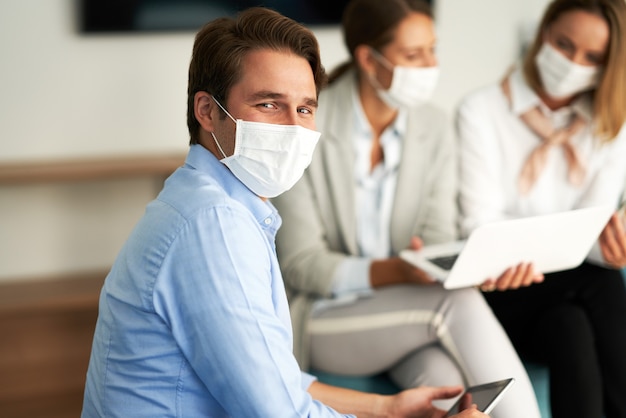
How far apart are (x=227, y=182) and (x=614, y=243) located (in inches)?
41.4

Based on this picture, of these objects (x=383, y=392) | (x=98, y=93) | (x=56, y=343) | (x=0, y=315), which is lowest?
(x=56, y=343)

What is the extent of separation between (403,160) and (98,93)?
111 cm

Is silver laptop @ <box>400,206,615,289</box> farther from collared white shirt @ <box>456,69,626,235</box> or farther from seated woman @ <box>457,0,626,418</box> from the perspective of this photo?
collared white shirt @ <box>456,69,626,235</box>

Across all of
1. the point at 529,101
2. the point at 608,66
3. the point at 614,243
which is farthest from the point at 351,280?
the point at 608,66

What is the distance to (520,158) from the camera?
6.81ft

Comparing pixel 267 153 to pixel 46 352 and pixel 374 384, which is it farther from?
pixel 46 352

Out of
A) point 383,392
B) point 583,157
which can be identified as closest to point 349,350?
point 383,392

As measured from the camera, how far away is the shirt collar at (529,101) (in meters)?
2.07

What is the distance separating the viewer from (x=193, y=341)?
1005 millimetres

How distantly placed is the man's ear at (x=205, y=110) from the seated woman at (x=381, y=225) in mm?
634

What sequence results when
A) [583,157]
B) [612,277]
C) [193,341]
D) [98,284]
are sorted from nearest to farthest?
[193,341], [612,277], [583,157], [98,284]

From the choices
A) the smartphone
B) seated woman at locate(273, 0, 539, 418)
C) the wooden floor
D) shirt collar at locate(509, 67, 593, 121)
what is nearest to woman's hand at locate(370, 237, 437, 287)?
seated woman at locate(273, 0, 539, 418)

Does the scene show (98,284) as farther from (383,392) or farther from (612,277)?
(612,277)

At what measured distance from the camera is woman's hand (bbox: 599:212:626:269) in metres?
1.83
